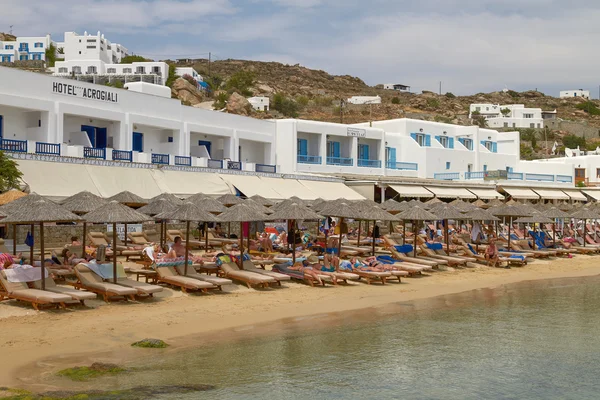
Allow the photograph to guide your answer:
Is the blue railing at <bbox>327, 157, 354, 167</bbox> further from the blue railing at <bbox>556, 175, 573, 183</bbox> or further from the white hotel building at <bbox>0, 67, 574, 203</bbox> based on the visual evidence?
the blue railing at <bbox>556, 175, 573, 183</bbox>

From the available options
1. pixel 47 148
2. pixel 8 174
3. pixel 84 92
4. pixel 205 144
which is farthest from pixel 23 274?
pixel 205 144

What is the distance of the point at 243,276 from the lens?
704 inches

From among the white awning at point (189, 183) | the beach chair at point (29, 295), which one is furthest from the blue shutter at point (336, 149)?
the beach chair at point (29, 295)

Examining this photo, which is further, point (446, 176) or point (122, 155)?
point (446, 176)

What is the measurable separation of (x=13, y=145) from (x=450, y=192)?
25677 mm

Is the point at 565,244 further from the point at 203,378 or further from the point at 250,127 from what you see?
the point at 203,378

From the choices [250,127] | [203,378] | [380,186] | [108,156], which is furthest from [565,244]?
[203,378]

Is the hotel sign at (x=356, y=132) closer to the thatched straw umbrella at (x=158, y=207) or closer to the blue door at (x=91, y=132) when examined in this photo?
the blue door at (x=91, y=132)

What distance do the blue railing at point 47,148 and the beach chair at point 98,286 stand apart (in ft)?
41.0

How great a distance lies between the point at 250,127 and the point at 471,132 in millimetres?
20262

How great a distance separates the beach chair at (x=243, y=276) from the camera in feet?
58.0

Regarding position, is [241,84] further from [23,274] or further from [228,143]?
[23,274]

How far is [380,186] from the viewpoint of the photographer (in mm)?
38688

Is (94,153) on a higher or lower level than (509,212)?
higher
